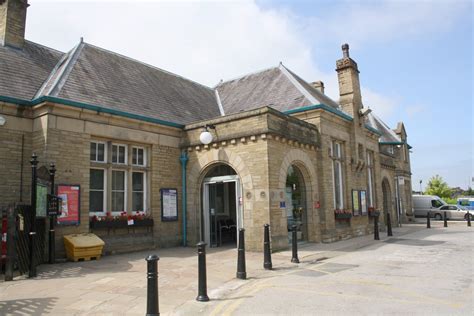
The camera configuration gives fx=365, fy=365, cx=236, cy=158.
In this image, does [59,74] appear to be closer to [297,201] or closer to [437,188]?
[297,201]

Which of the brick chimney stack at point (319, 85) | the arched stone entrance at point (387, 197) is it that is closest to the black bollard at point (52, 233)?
the brick chimney stack at point (319, 85)

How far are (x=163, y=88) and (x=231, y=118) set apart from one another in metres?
5.30

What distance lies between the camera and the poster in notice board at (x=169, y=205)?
13445 mm

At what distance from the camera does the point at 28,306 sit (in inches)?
228

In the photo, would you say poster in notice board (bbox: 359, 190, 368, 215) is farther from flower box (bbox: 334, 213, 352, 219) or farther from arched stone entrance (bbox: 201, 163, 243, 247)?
arched stone entrance (bbox: 201, 163, 243, 247)

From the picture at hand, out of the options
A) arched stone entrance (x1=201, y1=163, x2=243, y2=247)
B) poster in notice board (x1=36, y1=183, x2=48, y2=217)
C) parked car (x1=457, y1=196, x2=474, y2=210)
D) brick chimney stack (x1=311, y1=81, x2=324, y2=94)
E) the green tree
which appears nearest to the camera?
poster in notice board (x1=36, y1=183, x2=48, y2=217)

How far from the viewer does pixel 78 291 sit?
6715 millimetres

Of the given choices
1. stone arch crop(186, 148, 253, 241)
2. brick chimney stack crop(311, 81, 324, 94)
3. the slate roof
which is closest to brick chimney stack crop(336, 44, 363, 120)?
the slate roof

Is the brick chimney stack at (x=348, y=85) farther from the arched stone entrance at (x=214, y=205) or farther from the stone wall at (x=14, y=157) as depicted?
the stone wall at (x=14, y=157)

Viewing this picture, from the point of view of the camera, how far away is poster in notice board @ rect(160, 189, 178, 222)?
13.4 metres

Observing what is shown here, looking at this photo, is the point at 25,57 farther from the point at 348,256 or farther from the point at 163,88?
the point at 348,256

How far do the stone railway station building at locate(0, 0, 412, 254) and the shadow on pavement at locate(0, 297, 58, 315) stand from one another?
176 inches

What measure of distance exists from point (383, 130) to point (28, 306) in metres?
30.1

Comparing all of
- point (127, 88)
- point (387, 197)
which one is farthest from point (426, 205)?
point (127, 88)
